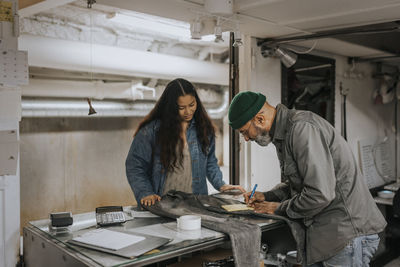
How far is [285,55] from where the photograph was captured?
3.12 m

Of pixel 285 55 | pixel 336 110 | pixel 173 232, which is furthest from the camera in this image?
pixel 336 110

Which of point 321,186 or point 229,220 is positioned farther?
point 229,220

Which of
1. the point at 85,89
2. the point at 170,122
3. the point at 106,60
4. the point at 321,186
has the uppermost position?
the point at 106,60

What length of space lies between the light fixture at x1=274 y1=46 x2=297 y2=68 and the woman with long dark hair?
36.0 inches

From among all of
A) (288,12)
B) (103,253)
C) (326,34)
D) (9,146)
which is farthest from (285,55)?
(103,253)

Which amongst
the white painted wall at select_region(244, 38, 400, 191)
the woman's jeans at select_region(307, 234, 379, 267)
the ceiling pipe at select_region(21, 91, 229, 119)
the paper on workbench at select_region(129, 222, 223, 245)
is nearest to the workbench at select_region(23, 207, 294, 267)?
the paper on workbench at select_region(129, 222, 223, 245)

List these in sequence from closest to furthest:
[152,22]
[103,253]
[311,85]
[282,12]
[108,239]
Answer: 1. [103,253]
2. [108,239]
3. [282,12]
4. [152,22]
5. [311,85]

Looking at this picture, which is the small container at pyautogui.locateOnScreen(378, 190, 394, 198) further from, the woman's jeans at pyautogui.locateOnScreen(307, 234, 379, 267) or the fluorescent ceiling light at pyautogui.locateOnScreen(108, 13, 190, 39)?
the fluorescent ceiling light at pyautogui.locateOnScreen(108, 13, 190, 39)

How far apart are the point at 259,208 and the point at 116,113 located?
2.18 metres

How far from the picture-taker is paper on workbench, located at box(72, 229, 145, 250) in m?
1.53

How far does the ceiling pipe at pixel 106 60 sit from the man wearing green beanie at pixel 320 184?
4.71ft

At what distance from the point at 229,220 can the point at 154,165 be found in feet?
2.59

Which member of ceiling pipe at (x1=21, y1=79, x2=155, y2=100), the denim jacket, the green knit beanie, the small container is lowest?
the small container

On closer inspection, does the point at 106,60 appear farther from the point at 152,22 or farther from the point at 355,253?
the point at 355,253
